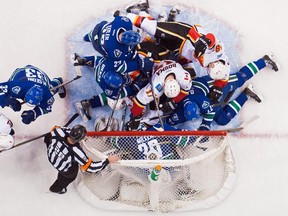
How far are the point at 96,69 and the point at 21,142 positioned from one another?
79 centimetres

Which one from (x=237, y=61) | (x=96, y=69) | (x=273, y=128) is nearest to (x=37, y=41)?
(x=96, y=69)

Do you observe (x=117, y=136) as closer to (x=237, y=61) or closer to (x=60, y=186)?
(x=60, y=186)

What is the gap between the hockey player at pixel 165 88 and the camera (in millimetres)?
3602

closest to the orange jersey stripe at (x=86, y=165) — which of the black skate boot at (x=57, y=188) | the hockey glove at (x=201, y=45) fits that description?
the black skate boot at (x=57, y=188)

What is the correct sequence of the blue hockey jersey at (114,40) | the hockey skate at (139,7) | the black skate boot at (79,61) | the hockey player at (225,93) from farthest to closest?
the hockey skate at (139,7) < the black skate boot at (79,61) < the hockey player at (225,93) < the blue hockey jersey at (114,40)

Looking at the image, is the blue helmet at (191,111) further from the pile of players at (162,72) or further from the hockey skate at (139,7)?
the hockey skate at (139,7)

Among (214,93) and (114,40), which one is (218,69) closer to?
(214,93)

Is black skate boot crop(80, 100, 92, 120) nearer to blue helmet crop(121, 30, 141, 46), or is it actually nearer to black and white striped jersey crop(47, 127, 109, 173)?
black and white striped jersey crop(47, 127, 109, 173)

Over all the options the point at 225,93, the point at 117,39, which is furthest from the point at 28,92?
the point at 225,93

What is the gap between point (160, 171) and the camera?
344cm


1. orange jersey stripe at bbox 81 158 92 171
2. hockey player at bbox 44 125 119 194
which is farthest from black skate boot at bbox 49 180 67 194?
orange jersey stripe at bbox 81 158 92 171

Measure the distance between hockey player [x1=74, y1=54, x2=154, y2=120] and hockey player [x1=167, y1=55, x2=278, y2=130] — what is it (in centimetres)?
32

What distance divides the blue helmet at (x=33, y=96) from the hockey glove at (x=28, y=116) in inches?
10.3

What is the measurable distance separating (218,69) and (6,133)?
4.65 ft
